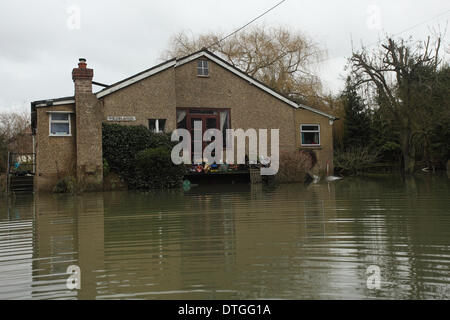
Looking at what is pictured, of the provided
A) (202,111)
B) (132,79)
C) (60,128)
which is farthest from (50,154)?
(202,111)

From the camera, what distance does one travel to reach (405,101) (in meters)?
25.9

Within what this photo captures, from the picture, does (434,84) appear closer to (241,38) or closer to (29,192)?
(241,38)

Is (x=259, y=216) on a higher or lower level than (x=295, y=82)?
lower

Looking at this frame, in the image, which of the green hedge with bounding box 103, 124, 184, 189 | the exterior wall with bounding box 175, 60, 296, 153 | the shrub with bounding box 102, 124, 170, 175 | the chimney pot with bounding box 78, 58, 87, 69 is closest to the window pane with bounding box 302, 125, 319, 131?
the exterior wall with bounding box 175, 60, 296, 153

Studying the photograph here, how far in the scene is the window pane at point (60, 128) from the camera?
17766 mm

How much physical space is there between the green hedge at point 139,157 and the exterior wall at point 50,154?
142 centimetres

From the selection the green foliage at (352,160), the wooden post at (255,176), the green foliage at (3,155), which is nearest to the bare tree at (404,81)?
the green foliage at (352,160)

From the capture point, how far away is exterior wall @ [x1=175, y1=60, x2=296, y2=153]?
2141 cm

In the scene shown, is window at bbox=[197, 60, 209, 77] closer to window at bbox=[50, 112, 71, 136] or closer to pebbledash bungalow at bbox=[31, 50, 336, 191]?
pebbledash bungalow at bbox=[31, 50, 336, 191]

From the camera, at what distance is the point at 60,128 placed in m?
17.9

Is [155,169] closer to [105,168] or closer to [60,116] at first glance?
[105,168]

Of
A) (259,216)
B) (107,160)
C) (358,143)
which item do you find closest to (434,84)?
(358,143)

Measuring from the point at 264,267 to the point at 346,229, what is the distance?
2370 millimetres

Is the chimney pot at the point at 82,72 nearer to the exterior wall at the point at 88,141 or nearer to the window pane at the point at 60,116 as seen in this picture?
the exterior wall at the point at 88,141
